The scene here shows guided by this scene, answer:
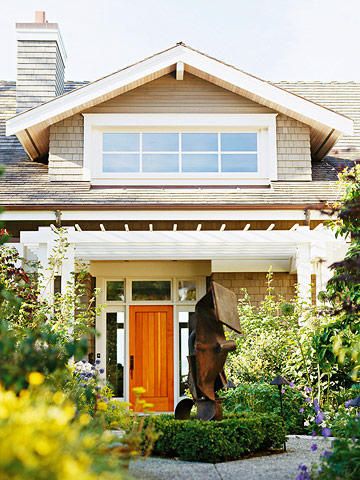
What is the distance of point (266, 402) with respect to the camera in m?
9.09

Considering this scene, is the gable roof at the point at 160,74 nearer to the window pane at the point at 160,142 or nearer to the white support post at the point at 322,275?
the window pane at the point at 160,142

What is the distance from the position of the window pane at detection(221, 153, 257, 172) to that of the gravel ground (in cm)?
669

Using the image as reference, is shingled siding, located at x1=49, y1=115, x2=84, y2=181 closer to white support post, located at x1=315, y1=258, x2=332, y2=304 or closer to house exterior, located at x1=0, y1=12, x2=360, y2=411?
house exterior, located at x1=0, y1=12, x2=360, y2=411

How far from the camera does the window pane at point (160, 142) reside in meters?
12.9

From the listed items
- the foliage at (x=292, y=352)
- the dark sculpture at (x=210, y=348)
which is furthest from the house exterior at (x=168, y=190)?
the dark sculpture at (x=210, y=348)

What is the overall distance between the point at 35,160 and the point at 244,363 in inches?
222

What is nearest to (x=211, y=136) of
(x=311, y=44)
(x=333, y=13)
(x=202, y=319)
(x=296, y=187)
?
(x=296, y=187)

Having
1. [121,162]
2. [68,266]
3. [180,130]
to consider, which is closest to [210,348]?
[68,266]

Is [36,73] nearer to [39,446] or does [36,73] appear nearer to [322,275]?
[322,275]

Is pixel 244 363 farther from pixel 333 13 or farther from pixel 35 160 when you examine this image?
pixel 333 13

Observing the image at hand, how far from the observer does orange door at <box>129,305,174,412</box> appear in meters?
13.6

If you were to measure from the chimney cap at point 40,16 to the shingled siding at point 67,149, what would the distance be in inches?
130

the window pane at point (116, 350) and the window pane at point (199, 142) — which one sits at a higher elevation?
the window pane at point (199, 142)

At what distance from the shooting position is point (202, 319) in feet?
23.3
